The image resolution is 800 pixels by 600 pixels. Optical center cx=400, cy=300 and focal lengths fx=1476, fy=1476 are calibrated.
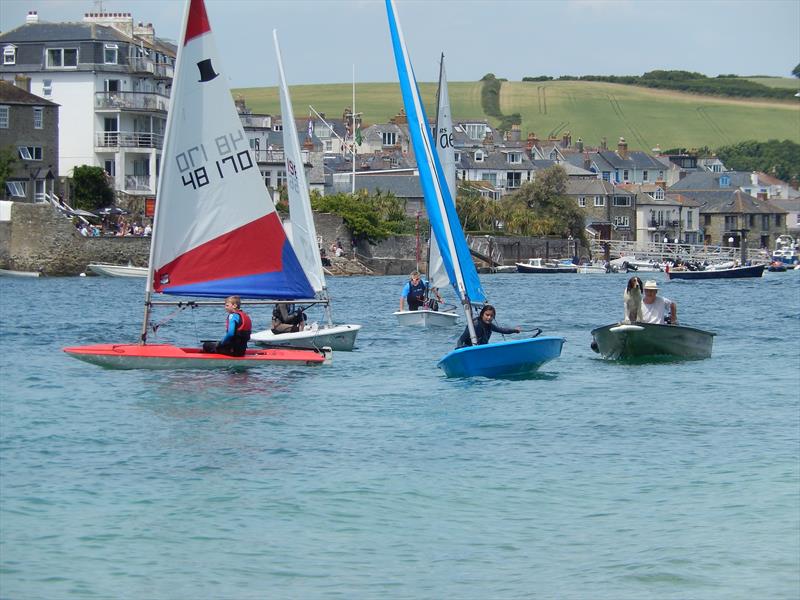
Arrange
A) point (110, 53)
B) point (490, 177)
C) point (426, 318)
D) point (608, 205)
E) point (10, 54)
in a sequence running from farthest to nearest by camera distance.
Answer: point (490, 177), point (608, 205), point (10, 54), point (110, 53), point (426, 318)

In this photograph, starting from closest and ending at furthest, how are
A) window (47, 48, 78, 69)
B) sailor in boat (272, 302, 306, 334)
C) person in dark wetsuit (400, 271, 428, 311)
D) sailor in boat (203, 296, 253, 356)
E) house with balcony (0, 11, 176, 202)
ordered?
sailor in boat (203, 296, 253, 356) < sailor in boat (272, 302, 306, 334) < person in dark wetsuit (400, 271, 428, 311) < house with balcony (0, 11, 176, 202) < window (47, 48, 78, 69)

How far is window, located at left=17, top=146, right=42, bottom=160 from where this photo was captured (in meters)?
93.8

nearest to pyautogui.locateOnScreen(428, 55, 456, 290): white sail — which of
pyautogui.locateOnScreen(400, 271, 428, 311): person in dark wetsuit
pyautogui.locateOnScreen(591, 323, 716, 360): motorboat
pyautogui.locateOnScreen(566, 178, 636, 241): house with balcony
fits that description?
pyautogui.locateOnScreen(400, 271, 428, 311): person in dark wetsuit

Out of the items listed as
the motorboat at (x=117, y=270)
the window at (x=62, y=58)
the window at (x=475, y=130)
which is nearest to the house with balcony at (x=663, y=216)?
the window at (x=475, y=130)

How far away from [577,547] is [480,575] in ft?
4.96

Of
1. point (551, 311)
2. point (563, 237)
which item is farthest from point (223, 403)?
point (563, 237)

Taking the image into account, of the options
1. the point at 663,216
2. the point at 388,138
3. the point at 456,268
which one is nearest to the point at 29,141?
the point at 456,268

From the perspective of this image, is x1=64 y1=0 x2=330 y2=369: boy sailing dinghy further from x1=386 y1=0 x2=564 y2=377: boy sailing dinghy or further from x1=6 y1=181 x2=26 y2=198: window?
x1=6 y1=181 x2=26 y2=198: window

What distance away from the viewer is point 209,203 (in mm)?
32344

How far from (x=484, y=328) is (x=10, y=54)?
265 feet

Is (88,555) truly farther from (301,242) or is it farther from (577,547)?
(301,242)

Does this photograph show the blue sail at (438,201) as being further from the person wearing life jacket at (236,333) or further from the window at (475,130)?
the window at (475,130)

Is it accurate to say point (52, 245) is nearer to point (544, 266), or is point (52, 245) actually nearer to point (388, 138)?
point (544, 266)

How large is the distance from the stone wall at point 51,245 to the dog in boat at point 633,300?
58803 millimetres
